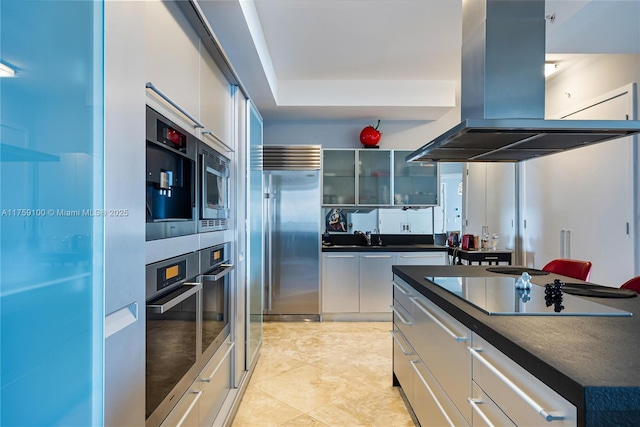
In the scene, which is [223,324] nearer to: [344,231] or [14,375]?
[14,375]

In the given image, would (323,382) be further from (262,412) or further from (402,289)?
(402,289)

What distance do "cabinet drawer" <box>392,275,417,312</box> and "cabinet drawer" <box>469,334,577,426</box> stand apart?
0.90 meters

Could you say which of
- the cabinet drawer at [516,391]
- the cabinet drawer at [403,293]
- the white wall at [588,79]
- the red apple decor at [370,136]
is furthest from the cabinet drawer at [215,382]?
the white wall at [588,79]

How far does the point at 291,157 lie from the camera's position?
4.52 m

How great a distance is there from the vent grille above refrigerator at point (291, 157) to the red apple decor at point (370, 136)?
0.69 metres

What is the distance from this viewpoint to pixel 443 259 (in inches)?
179

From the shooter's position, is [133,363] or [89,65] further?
[133,363]

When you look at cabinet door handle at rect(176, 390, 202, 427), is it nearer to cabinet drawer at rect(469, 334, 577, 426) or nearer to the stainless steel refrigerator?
cabinet drawer at rect(469, 334, 577, 426)

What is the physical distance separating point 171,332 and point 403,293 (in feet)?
4.92

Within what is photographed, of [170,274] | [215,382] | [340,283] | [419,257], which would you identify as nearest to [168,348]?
[170,274]

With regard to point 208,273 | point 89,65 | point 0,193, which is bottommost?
point 208,273

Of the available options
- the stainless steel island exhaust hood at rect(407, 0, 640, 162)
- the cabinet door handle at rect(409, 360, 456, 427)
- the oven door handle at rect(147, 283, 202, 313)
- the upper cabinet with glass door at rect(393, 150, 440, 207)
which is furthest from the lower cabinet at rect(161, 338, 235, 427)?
the upper cabinet with glass door at rect(393, 150, 440, 207)

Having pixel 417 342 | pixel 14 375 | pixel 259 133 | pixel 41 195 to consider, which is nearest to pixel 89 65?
pixel 41 195

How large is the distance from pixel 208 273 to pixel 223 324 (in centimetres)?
46
